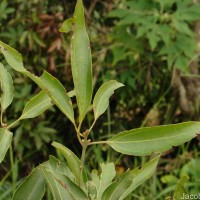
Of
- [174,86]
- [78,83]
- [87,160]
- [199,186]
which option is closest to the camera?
[78,83]

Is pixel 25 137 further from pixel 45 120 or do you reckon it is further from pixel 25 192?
pixel 25 192

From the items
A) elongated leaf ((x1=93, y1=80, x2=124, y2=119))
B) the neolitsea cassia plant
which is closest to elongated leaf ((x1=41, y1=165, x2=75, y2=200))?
the neolitsea cassia plant

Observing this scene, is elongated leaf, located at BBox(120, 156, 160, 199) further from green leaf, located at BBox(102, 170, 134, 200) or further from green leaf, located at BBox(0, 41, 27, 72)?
green leaf, located at BBox(0, 41, 27, 72)

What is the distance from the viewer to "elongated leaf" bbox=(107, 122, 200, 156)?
73 centimetres

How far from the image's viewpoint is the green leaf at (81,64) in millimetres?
730

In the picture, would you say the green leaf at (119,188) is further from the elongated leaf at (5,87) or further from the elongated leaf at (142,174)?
the elongated leaf at (5,87)

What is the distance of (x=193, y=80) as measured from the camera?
3275mm

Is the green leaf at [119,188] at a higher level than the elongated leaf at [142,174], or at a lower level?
higher

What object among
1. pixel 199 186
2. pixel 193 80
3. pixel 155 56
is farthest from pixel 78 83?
pixel 193 80

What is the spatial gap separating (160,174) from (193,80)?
1.94 ft

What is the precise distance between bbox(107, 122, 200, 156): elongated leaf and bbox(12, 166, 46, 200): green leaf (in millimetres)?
111

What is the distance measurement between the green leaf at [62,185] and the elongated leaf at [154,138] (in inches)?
3.0

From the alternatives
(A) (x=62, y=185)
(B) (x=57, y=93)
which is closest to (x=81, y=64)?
(B) (x=57, y=93)

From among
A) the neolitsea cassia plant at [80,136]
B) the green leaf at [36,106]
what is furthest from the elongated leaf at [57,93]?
the green leaf at [36,106]
